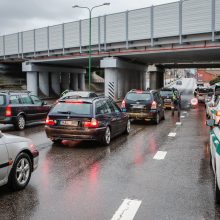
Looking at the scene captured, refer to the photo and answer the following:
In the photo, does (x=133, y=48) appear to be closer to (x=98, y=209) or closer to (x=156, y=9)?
(x=156, y=9)

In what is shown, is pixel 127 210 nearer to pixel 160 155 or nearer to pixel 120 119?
pixel 160 155

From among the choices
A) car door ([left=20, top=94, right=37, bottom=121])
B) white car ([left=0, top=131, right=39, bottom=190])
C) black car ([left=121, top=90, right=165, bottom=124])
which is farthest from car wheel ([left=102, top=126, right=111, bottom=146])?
black car ([left=121, top=90, right=165, bottom=124])

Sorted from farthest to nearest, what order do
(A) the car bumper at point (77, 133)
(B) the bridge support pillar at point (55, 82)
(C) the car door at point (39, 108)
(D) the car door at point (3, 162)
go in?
1. (B) the bridge support pillar at point (55, 82)
2. (C) the car door at point (39, 108)
3. (A) the car bumper at point (77, 133)
4. (D) the car door at point (3, 162)

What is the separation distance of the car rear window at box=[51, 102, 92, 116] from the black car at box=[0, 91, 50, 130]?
439 cm

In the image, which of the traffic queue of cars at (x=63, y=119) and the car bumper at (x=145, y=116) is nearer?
the traffic queue of cars at (x=63, y=119)

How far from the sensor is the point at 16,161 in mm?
6191

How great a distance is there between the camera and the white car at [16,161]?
19.2 ft

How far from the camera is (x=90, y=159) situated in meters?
9.20

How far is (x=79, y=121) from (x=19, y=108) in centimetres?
557

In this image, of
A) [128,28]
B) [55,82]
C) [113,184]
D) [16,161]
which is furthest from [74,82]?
[16,161]

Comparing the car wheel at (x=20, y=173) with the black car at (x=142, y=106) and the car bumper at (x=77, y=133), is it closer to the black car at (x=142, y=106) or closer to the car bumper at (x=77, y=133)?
the car bumper at (x=77, y=133)

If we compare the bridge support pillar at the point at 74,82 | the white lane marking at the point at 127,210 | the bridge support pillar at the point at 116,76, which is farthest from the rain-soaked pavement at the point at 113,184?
the bridge support pillar at the point at 74,82

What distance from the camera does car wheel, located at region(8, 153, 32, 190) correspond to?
20.2 ft

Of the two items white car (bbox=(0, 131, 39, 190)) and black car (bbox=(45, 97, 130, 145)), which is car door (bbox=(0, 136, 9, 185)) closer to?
white car (bbox=(0, 131, 39, 190))
